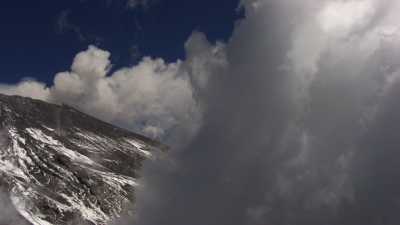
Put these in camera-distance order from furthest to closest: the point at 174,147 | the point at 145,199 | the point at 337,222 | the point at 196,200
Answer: the point at 174,147, the point at 145,199, the point at 196,200, the point at 337,222

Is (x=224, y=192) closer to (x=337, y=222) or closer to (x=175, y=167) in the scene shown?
(x=175, y=167)

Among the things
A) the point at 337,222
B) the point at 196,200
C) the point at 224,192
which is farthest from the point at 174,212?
the point at 337,222

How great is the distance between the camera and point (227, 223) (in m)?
52.9

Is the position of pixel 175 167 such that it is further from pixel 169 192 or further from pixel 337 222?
pixel 337 222

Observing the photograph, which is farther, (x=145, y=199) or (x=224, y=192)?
(x=145, y=199)

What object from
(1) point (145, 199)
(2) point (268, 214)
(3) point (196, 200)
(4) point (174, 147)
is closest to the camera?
(2) point (268, 214)

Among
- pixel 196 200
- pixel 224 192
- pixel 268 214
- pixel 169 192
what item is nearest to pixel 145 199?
pixel 169 192

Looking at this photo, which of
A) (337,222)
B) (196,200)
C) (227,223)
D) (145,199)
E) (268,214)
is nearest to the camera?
(337,222)

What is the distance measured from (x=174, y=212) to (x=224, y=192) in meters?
6.16

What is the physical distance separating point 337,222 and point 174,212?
65.1 ft

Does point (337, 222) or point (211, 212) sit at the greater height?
point (211, 212)

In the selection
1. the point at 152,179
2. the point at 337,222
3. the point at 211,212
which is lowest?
the point at 337,222

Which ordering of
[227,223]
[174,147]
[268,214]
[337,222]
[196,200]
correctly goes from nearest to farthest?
[337,222] < [268,214] < [227,223] < [196,200] < [174,147]

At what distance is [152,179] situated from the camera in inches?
2584
